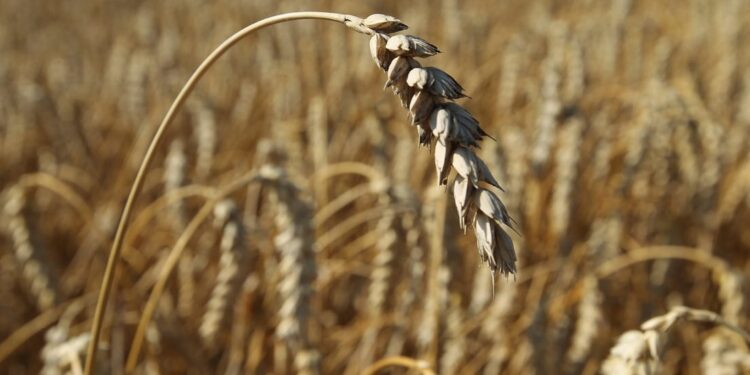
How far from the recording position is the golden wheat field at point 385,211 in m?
1.23

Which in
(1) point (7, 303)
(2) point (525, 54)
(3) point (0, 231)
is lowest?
(1) point (7, 303)

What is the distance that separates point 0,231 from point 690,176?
6.42 ft

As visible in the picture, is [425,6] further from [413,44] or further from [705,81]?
[413,44]

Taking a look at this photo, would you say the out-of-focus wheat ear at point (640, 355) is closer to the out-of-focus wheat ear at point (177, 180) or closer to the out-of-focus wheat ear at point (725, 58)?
the out-of-focus wheat ear at point (177, 180)

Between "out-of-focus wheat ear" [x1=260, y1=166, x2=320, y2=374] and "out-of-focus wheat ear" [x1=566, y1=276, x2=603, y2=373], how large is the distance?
1.78ft

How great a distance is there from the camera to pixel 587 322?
58.6 inches

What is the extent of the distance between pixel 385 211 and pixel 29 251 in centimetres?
76

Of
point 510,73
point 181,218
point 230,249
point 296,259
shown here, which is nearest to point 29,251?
point 181,218

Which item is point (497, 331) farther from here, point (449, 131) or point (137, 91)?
point (137, 91)

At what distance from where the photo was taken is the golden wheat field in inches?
48.5

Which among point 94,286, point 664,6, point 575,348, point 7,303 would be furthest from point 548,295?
point 664,6

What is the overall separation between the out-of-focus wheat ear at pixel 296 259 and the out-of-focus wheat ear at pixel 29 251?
0.60 meters

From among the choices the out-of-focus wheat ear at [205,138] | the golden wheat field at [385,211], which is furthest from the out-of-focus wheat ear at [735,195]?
the out-of-focus wheat ear at [205,138]

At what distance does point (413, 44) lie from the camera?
64cm
